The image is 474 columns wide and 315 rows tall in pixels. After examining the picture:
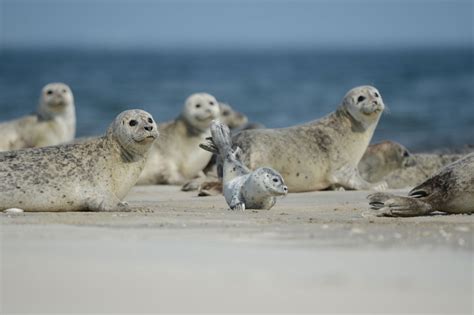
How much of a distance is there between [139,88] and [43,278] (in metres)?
33.6

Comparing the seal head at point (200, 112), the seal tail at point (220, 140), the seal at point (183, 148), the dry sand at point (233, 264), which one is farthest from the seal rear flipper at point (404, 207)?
the seal head at point (200, 112)

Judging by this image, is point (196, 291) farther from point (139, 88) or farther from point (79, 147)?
point (139, 88)

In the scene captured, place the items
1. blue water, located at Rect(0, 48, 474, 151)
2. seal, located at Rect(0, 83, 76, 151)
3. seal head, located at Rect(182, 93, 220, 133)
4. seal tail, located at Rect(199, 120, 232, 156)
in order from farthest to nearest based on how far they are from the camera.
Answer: blue water, located at Rect(0, 48, 474, 151) → seal, located at Rect(0, 83, 76, 151) → seal head, located at Rect(182, 93, 220, 133) → seal tail, located at Rect(199, 120, 232, 156)

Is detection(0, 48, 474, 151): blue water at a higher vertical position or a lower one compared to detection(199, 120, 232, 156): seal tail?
higher

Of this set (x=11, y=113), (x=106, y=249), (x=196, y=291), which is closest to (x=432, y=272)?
(x=196, y=291)

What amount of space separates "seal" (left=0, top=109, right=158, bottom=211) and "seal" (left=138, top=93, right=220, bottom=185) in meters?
3.59

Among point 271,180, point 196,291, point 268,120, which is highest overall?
point 268,120

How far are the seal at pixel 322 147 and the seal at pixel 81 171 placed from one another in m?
2.24

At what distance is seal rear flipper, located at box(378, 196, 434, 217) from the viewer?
7951mm

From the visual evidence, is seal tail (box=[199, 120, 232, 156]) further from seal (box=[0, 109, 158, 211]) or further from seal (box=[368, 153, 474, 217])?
seal (box=[368, 153, 474, 217])

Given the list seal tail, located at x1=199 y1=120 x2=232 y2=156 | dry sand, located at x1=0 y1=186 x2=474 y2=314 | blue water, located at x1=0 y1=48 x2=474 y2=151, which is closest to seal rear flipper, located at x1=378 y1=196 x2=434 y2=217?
dry sand, located at x1=0 y1=186 x2=474 y2=314

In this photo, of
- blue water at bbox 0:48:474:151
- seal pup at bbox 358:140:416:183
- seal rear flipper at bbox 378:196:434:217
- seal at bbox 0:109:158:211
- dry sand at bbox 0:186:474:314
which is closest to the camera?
dry sand at bbox 0:186:474:314

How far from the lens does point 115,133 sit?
9.01 metres

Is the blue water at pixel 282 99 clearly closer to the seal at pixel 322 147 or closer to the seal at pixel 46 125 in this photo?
the seal at pixel 322 147
